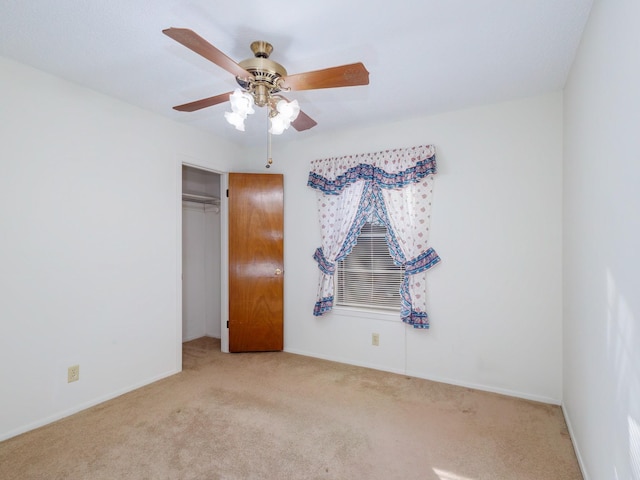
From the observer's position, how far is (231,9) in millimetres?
1705

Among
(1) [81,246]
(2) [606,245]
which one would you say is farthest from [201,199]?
(2) [606,245]

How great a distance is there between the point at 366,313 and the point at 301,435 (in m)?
1.47

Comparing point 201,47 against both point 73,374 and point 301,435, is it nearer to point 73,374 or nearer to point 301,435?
point 301,435

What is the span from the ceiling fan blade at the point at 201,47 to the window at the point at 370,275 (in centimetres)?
216

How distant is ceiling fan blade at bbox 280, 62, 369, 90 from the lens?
1527 mm

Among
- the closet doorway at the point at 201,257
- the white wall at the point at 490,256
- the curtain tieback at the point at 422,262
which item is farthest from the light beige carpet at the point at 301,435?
the closet doorway at the point at 201,257

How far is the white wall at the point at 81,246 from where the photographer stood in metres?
2.21

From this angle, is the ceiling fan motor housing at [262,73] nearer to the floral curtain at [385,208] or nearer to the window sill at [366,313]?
the floral curtain at [385,208]

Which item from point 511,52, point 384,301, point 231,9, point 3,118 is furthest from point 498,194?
point 3,118

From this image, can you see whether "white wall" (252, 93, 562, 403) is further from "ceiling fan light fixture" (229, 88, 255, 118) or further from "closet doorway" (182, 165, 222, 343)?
"closet doorway" (182, 165, 222, 343)

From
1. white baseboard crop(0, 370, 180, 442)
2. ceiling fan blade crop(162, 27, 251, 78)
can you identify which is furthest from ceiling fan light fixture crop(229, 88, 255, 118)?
white baseboard crop(0, 370, 180, 442)

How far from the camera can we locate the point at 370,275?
351cm

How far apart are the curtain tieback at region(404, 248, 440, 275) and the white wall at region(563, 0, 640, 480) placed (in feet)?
3.54

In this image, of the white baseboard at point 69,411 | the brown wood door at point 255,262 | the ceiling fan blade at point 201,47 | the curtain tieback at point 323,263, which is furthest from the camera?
the brown wood door at point 255,262
